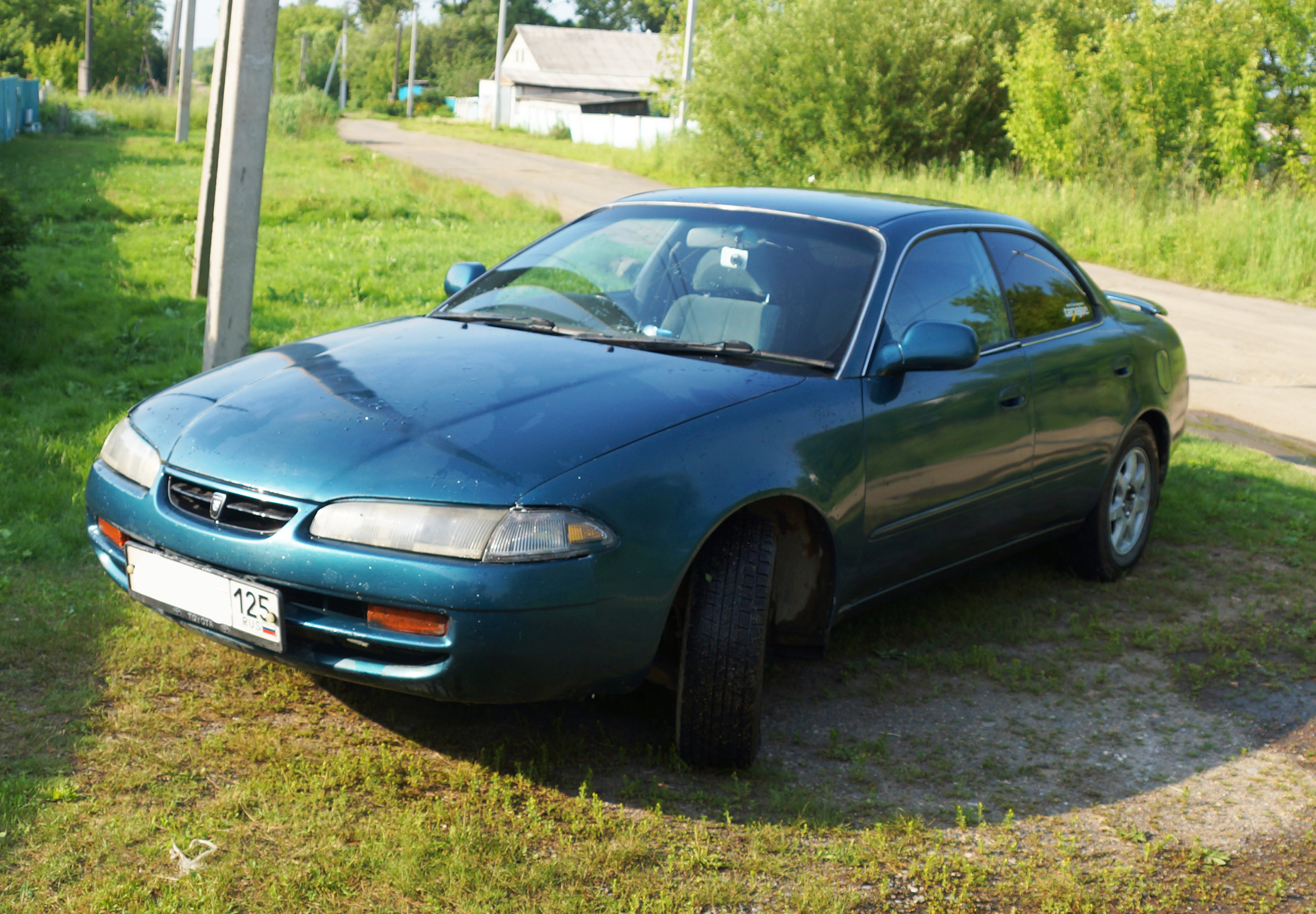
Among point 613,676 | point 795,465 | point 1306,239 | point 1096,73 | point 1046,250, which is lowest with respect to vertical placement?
point 613,676

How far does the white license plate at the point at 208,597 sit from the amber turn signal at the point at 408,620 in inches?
9.4

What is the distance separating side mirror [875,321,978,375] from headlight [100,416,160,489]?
209cm

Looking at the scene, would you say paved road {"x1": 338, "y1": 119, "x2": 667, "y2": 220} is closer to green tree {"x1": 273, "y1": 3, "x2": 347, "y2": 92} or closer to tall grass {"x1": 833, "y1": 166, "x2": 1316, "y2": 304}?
tall grass {"x1": 833, "y1": 166, "x2": 1316, "y2": 304}

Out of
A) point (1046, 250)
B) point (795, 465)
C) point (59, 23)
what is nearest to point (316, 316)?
point (1046, 250)

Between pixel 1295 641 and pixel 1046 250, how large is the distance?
179 centimetres

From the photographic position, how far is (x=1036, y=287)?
4645mm

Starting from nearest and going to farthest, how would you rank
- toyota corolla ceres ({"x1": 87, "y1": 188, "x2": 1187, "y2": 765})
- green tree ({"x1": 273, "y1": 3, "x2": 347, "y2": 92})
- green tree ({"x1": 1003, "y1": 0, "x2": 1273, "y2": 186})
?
toyota corolla ceres ({"x1": 87, "y1": 188, "x2": 1187, "y2": 765}) → green tree ({"x1": 1003, "y1": 0, "x2": 1273, "y2": 186}) → green tree ({"x1": 273, "y1": 3, "x2": 347, "y2": 92})

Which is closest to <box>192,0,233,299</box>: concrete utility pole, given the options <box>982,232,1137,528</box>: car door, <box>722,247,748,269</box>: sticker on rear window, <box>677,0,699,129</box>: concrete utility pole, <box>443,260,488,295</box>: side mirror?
<box>443,260,488,295</box>: side mirror

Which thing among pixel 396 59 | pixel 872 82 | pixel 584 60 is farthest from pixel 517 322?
pixel 396 59

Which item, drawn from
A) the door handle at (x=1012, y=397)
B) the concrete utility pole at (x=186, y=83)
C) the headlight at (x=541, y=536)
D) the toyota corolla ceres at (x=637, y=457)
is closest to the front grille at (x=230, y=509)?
the toyota corolla ceres at (x=637, y=457)

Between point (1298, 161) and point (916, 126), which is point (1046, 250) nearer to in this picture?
point (1298, 161)

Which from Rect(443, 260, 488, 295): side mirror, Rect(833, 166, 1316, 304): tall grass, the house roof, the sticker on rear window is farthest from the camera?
the house roof

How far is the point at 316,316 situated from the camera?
9.14m

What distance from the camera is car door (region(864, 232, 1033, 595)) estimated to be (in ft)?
11.9
